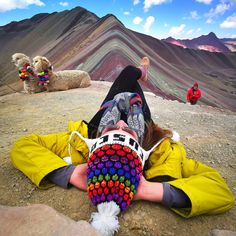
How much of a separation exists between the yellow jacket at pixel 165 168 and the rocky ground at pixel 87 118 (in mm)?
90

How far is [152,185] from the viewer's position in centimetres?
151

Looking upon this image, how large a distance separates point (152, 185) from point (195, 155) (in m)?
1.34

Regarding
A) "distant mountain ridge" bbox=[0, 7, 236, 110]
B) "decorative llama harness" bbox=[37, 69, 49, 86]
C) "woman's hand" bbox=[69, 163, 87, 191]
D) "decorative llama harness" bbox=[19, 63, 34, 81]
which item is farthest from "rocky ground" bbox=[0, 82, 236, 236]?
"distant mountain ridge" bbox=[0, 7, 236, 110]

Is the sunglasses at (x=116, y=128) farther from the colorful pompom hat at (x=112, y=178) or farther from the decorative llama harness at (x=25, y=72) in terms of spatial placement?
the decorative llama harness at (x=25, y=72)

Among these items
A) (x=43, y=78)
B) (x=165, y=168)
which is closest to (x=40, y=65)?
(x=43, y=78)

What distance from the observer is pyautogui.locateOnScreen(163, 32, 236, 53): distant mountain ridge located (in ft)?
88.3

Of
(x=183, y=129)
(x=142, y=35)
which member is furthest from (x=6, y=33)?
(x=183, y=129)

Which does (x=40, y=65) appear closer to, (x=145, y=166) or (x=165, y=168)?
(x=145, y=166)

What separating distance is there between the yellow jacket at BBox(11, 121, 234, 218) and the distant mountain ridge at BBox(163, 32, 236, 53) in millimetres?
26643

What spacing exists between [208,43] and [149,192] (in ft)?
97.1

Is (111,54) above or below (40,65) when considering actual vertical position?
above

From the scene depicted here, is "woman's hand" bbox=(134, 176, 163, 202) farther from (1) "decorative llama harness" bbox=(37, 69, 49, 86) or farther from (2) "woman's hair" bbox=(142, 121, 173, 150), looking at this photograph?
(1) "decorative llama harness" bbox=(37, 69, 49, 86)

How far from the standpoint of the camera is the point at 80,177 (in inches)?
63.8

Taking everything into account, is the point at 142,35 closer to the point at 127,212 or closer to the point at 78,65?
the point at 78,65
